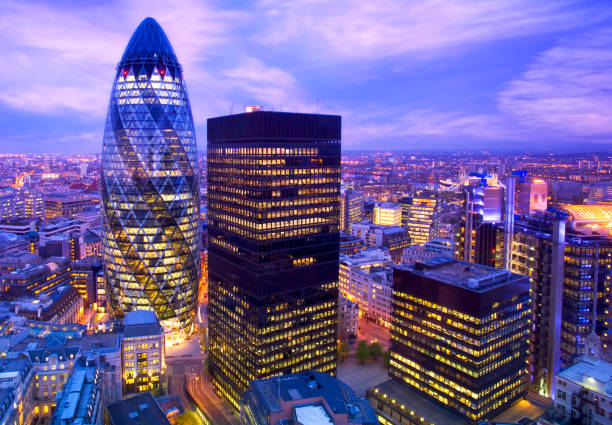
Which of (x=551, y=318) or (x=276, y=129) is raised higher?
(x=276, y=129)

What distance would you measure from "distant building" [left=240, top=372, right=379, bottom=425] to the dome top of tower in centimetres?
9423

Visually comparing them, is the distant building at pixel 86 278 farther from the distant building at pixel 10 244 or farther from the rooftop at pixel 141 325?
the rooftop at pixel 141 325

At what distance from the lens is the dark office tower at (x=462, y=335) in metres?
85.3

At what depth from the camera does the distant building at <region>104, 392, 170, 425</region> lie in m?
77.0

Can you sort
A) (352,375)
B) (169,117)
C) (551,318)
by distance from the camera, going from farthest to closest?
(169,117), (352,375), (551,318)

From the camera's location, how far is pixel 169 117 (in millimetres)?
Result: 131625

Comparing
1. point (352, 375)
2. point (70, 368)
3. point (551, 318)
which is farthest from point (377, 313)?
point (70, 368)

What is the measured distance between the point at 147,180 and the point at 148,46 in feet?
116

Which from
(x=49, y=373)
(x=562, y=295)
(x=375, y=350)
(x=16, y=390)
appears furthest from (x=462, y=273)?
(x=16, y=390)

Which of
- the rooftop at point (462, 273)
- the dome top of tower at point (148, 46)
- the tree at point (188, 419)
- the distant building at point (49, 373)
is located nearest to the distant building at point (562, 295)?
the rooftop at point (462, 273)

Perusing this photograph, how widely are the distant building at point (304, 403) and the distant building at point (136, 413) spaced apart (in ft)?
51.7

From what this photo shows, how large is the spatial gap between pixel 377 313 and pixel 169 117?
267ft

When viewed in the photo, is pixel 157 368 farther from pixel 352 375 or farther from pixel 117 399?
pixel 352 375

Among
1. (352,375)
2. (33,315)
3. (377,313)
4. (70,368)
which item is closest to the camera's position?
(70,368)
